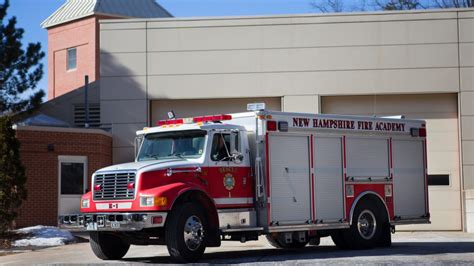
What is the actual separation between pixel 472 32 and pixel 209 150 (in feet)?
45.3

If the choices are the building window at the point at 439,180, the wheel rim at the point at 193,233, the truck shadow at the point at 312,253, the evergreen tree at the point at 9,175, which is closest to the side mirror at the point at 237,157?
the wheel rim at the point at 193,233

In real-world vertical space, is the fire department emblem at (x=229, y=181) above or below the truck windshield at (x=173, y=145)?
below

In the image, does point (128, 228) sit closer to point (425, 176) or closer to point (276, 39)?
point (425, 176)

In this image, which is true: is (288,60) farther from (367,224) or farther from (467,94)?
(367,224)

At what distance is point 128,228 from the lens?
1439cm

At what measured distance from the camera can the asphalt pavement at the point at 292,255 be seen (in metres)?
14.9

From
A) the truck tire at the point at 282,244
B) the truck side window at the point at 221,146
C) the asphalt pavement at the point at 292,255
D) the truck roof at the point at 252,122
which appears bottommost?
the asphalt pavement at the point at 292,255

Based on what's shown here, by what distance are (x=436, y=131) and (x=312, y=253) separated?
35.4 feet

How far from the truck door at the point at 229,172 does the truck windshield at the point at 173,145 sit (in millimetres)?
266

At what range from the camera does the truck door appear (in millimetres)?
15438

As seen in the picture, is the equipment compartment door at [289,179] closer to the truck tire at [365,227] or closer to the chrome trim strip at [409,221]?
the truck tire at [365,227]

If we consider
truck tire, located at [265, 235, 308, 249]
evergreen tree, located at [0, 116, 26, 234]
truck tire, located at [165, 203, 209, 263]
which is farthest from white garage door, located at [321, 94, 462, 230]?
truck tire, located at [165, 203, 209, 263]

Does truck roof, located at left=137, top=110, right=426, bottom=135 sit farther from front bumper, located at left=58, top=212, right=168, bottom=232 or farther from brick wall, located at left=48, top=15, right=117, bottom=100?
brick wall, located at left=48, top=15, right=117, bottom=100

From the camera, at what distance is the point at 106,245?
15.9 meters
